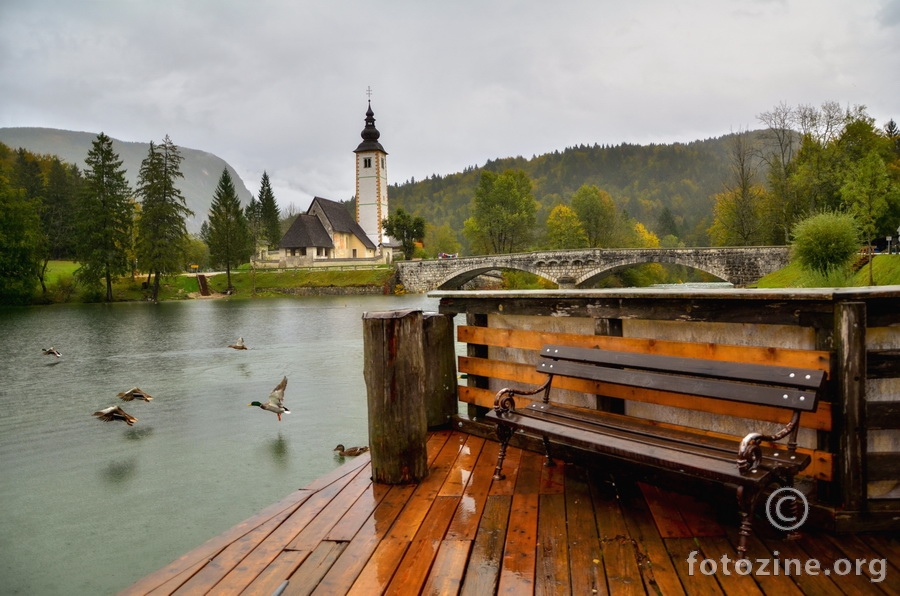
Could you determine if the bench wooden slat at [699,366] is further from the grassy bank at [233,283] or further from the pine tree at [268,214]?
the pine tree at [268,214]

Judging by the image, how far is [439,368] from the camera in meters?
5.29

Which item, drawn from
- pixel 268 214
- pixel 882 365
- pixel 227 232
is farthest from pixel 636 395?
pixel 268 214

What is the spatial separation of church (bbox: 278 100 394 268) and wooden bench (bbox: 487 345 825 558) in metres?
62.4

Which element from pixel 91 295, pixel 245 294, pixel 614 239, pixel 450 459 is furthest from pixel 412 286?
pixel 450 459

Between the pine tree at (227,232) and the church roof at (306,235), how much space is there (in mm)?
4522

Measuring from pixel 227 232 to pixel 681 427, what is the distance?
6109 cm

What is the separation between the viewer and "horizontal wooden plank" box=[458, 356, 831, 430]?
10.3 feet

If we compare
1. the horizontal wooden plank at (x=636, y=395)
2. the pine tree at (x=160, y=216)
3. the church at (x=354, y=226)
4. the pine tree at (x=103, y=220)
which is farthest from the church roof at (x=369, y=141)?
the horizontal wooden plank at (x=636, y=395)

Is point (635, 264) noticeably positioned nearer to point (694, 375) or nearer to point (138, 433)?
point (138, 433)

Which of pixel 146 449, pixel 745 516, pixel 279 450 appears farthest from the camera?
pixel 146 449

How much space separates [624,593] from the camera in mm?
2494

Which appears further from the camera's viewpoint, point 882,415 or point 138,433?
point 138,433

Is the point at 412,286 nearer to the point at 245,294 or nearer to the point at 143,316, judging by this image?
the point at 245,294

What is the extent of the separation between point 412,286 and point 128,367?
44052mm
